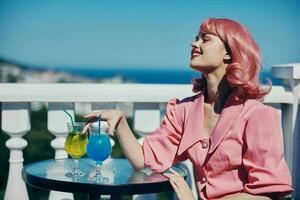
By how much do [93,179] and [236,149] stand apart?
1.46ft

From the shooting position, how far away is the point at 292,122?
7.47 feet

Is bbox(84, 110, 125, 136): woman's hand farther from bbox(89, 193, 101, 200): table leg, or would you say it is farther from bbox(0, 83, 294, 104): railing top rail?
bbox(0, 83, 294, 104): railing top rail

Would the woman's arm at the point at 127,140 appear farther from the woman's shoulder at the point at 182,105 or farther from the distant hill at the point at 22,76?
the distant hill at the point at 22,76

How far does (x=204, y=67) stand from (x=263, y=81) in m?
0.22

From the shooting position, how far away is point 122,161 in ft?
6.53

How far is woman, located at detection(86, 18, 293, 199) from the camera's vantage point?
1488mm

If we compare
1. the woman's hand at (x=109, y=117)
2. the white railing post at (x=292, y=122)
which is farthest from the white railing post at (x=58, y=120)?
the white railing post at (x=292, y=122)

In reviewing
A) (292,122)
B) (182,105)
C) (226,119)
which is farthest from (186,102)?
(292,122)

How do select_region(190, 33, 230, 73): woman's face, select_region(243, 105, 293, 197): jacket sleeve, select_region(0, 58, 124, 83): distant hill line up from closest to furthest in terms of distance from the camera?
select_region(243, 105, 293, 197): jacket sleeve
select_region(190, 33, 230, 73): woman's face
select_region(0, 58, 124, 83): distant hill

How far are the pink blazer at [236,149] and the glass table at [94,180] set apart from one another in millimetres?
96

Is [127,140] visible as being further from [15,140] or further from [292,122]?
[292,122]

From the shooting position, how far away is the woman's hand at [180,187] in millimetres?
1530

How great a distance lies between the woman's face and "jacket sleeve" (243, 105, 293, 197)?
192mm

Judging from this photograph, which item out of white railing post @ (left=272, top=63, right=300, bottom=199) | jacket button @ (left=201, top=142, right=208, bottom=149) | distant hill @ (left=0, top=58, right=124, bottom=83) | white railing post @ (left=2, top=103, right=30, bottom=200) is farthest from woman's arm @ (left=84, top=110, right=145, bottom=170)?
distant hill @ (left=0, top=58, right=124, bottom=83)
